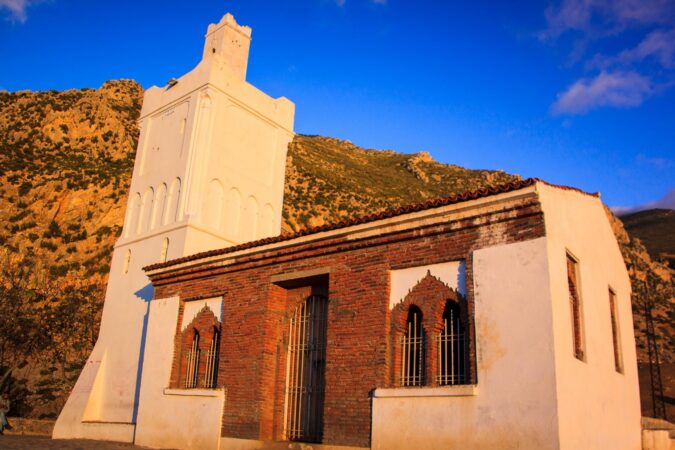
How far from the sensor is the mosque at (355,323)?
9.13 m

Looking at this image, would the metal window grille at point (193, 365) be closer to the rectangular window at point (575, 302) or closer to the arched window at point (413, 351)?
the arched window at point (413, 351)

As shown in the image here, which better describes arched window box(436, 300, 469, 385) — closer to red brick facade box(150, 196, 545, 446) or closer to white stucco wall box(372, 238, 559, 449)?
red brick facade box(150, 196, 545, 446)

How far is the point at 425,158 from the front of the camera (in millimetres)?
76438

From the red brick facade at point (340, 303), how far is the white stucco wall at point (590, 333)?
98 cm

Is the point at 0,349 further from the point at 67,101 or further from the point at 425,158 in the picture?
the point at 425,158

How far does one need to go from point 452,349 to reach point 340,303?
2427 mm

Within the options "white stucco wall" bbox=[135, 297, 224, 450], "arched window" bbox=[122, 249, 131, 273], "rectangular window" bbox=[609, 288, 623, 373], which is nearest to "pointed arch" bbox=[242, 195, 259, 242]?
"arched window" bbox=[122, 249, 131, 273]

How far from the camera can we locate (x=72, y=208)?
131 ft

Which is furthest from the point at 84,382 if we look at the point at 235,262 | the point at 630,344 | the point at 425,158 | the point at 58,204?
the point at 425,158

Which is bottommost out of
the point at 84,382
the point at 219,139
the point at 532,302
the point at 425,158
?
the point at 84,382

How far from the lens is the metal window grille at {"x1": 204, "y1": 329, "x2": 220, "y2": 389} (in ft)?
45.0

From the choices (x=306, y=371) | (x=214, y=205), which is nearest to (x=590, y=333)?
(x=306, y=371)

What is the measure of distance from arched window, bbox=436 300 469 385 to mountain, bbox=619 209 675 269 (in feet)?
229

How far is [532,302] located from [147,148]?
14744 mm
